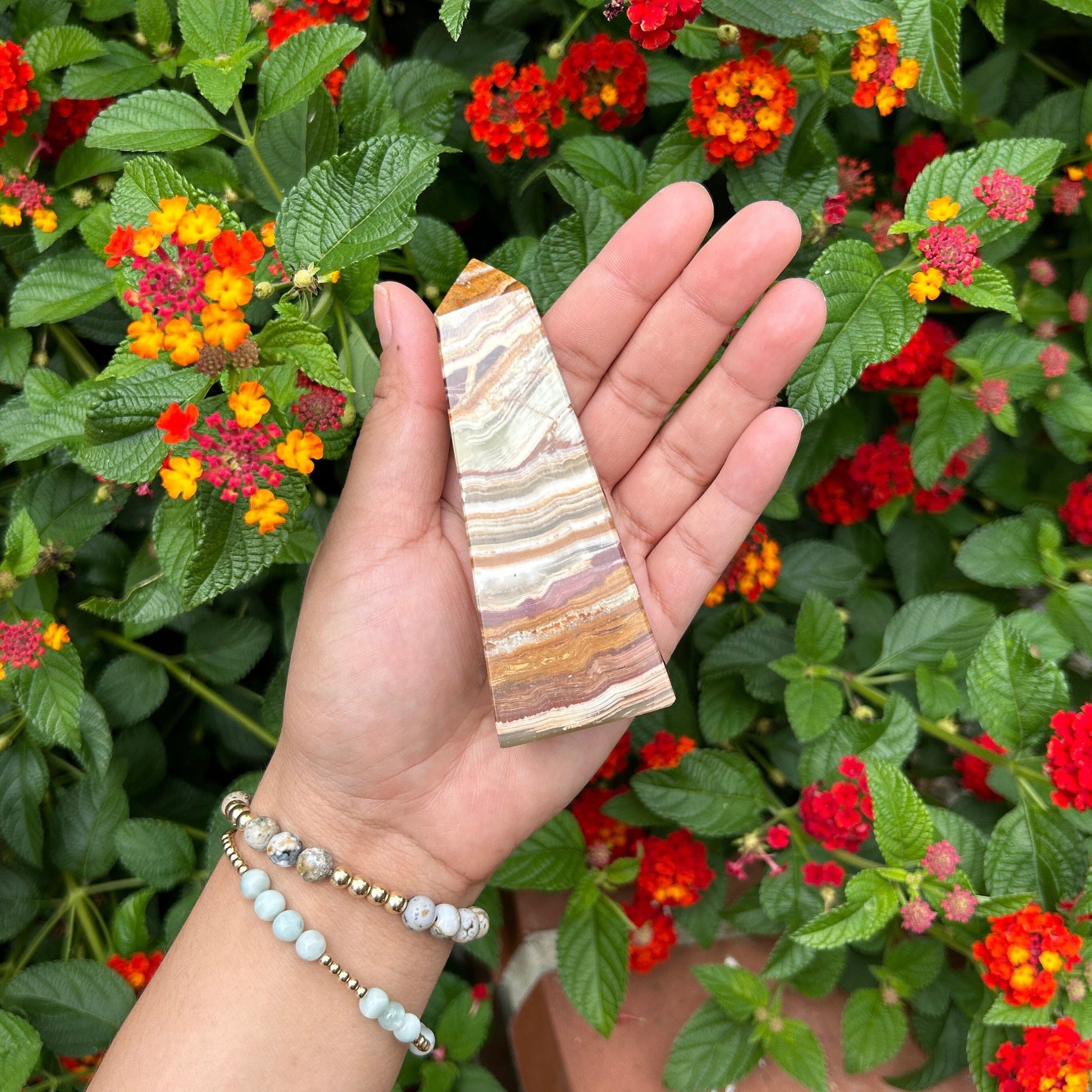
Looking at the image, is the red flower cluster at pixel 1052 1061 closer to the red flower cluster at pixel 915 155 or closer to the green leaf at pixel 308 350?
the green leaf at pixel 308 350

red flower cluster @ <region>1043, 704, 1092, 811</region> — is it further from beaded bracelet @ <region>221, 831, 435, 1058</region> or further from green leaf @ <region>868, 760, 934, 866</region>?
beaded bracelet @ <region>221, 831, 435, 1058</region>

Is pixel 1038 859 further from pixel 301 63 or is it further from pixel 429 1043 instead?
pixel 301 63

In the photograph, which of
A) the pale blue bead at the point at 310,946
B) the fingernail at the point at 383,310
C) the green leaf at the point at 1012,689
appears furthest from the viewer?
the green leaf at the point at 1012,689

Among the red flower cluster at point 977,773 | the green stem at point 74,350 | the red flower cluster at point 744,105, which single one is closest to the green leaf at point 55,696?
the green stem at point 74,350

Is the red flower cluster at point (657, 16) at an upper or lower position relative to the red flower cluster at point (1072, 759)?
upper

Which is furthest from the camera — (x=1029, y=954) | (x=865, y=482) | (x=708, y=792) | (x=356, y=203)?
(x=865, y=482)

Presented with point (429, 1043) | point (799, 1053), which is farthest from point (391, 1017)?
point (799, 1053)

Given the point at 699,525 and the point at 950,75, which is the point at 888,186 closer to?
the point at 950,75
